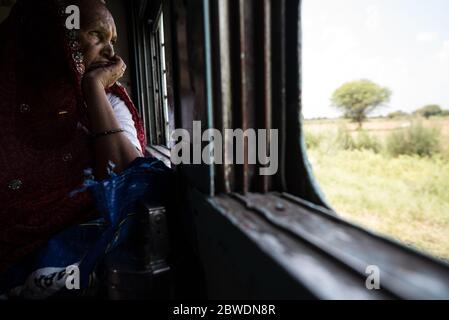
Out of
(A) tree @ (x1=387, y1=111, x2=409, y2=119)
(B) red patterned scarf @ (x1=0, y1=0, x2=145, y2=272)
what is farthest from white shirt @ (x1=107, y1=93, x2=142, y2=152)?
(A) tree @ (x1=387, y1=111, x2=409, y2=119)

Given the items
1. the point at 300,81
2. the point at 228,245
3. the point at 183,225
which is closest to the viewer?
the point at 228,245

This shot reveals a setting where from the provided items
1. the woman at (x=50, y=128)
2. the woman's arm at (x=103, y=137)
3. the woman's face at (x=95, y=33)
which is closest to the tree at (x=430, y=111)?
the woman at (x=50, y=128)

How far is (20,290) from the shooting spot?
1003mm

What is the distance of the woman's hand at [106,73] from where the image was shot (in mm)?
1259

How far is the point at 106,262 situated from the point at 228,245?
63 cm

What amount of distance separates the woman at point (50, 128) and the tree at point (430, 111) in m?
0.86

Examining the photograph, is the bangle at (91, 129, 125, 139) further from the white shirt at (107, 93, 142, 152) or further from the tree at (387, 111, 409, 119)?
the tree at (387, 111, 409, 119)

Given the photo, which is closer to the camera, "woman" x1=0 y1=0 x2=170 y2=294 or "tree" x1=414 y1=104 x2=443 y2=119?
"tree" x1=414 y1=104 x2=443 y2=119

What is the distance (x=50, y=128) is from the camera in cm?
120

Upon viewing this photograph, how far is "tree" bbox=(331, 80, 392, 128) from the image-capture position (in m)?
0.75

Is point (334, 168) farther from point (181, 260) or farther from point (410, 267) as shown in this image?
point (181, 260)

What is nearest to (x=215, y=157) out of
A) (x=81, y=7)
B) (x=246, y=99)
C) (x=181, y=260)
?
(x=246, y=99)

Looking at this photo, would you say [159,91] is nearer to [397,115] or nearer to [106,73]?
[106,73]

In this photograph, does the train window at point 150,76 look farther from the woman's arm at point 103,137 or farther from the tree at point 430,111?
the tree at point 430,111
